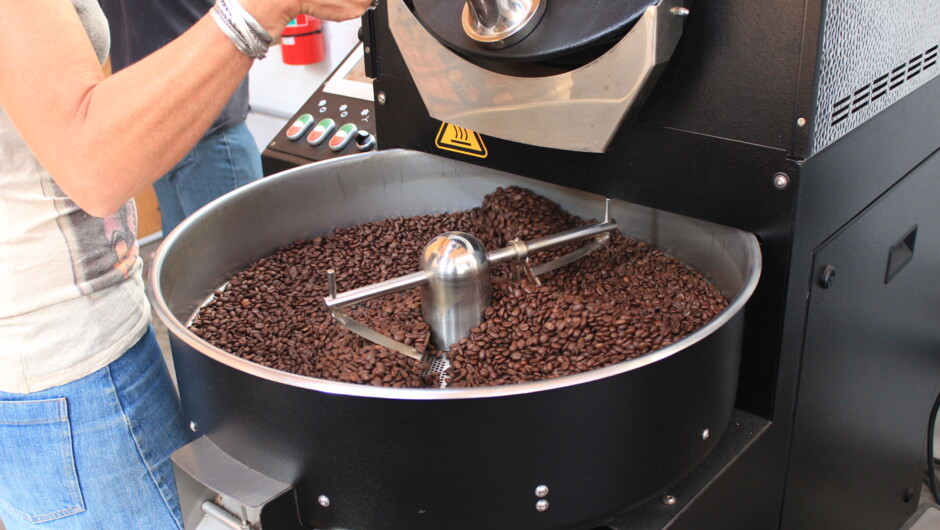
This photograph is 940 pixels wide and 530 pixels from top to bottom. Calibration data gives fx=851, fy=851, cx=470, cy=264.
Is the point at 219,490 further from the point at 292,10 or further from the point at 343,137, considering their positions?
the point at 343,137

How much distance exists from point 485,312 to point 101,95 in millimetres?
463

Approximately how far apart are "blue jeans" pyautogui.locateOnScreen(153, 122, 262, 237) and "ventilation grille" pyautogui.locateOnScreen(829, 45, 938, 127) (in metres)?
1.74

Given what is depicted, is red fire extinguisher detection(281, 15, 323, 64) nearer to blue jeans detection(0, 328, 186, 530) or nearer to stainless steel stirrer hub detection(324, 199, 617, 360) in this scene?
blue jeans detection(0, 328, 186, 530)

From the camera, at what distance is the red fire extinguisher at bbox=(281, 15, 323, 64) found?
309 centimetres

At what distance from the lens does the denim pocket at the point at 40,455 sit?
39.7 inches

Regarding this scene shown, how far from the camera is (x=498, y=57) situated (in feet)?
3.04

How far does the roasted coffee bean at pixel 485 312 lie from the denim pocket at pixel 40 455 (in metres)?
0.20

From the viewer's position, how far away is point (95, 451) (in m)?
1.04

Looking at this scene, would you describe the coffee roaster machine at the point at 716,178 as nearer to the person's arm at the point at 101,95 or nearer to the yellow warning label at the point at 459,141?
the yellow warning label at the point at 459,141

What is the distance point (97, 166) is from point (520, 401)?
451 mm

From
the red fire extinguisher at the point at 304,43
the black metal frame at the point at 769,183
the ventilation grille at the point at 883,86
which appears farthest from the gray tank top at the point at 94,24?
the red fire extinguisher at the point at 304,43

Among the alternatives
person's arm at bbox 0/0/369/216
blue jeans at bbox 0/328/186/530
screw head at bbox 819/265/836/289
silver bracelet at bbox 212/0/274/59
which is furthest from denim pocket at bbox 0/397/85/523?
screw head at bbox 819/265/836/289

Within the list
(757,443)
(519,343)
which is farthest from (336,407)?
(757,443)

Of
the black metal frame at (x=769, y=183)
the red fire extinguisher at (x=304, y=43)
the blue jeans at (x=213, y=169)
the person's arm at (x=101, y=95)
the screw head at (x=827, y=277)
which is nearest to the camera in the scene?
the person's arm at (x=101, y=95)
